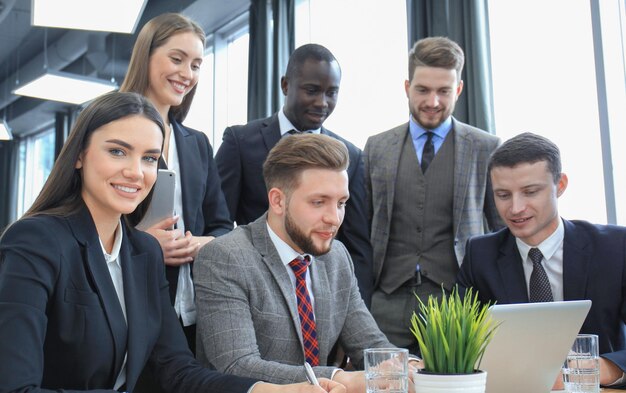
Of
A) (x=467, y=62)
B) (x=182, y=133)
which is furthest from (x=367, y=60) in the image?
(x=182, y=133)

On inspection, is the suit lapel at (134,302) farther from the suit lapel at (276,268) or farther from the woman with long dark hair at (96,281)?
the suit lapel at (276,268)

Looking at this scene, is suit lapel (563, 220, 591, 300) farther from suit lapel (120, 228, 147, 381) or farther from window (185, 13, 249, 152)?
window (185, 13, 249, 152)

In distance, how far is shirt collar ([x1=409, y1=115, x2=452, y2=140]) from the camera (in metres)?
3.06

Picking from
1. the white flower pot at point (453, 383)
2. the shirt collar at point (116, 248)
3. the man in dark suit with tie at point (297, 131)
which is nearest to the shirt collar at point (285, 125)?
the man in dark suit with tie at point (297, 131)

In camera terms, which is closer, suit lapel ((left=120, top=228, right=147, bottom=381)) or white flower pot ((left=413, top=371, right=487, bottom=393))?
white flower pot ((left=413, top=371, right=487, bottom=393))

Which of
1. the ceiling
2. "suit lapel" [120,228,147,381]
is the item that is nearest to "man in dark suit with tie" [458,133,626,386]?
"suit lapel" [120,228,147,381]

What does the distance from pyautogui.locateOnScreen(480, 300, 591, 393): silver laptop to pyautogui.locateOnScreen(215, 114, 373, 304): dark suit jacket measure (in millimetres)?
1185

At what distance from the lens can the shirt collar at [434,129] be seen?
10.0ft

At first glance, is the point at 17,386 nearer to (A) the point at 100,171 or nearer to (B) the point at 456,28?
(A) the point at 100,171

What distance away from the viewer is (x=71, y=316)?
1681mm

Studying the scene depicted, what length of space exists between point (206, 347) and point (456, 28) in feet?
9.97

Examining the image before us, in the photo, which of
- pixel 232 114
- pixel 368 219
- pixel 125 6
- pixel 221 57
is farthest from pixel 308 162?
pixel 221 57

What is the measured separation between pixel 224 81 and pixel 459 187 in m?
5.35

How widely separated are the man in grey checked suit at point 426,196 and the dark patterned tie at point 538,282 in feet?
1.47
